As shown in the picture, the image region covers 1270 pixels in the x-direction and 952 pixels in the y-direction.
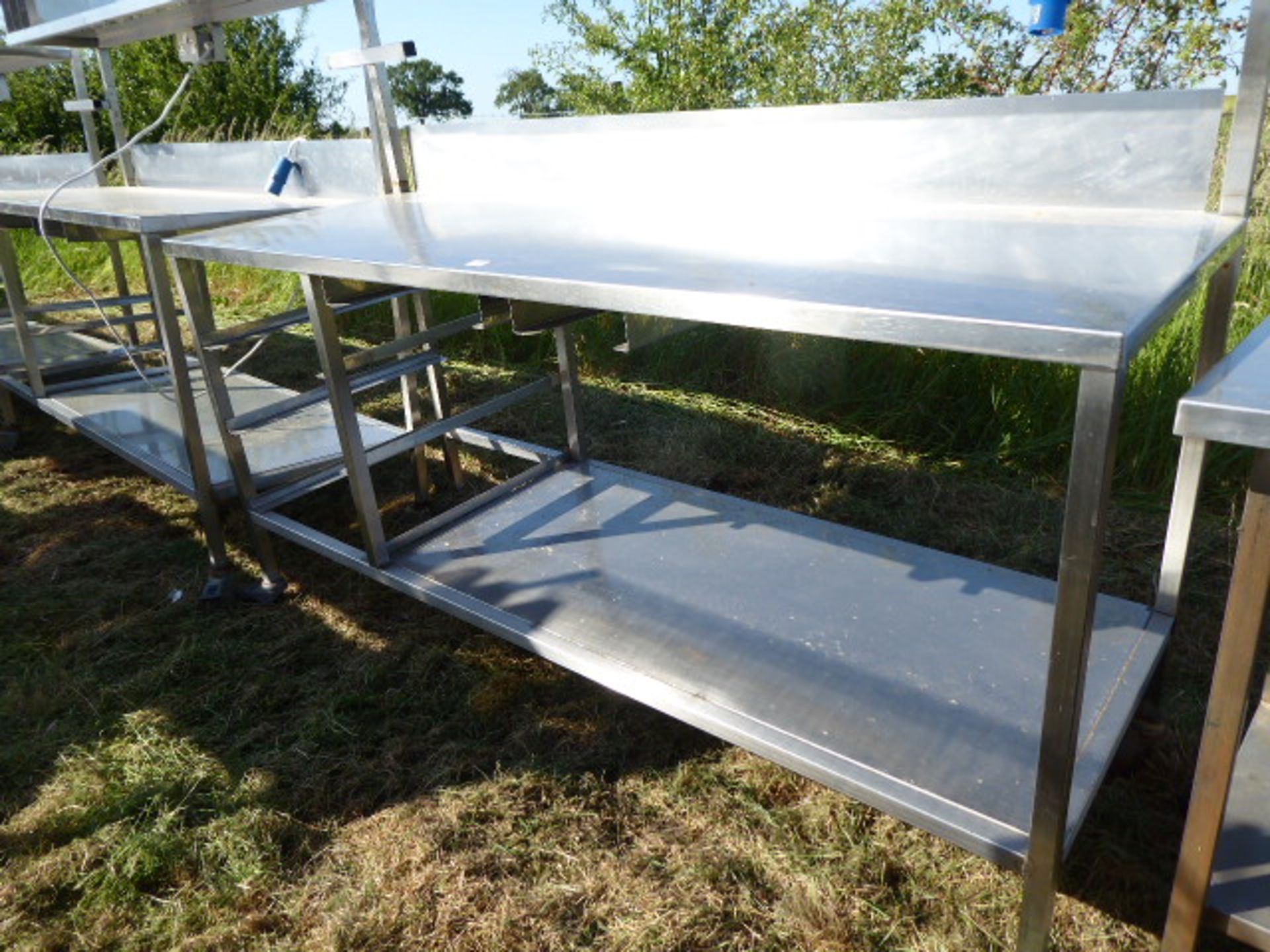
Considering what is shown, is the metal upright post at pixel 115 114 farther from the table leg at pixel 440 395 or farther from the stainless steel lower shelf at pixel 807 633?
the stainless steel lower shelf at pixel 807 633

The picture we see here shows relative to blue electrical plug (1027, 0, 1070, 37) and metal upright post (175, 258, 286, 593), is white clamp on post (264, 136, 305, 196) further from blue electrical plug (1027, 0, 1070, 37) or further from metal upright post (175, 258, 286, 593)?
blue electrical plug (1027, 0, 1070, 37)

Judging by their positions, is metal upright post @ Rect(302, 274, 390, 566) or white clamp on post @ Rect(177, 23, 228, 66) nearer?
metal upright post @ Rect(302, 274, 390, 566)

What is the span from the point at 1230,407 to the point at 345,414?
1691 millimetres

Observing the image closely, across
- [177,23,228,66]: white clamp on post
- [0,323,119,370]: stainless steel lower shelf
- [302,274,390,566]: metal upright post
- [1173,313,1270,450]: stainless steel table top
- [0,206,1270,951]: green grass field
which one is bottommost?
[0,206,1270,951]: green grass field

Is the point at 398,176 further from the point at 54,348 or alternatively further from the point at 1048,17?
the point at 54,348

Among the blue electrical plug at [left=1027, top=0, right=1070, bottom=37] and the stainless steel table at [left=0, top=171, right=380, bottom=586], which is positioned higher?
the blue electrical plug at [left=1027, top=0, right=1070, bottom=37]

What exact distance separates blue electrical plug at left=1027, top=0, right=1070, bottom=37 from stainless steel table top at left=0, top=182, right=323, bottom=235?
185 cm

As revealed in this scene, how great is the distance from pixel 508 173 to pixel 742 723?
5.19 feet

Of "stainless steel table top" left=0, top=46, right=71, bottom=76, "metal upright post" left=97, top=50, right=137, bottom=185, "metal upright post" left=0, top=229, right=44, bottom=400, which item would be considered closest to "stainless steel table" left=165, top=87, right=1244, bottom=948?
"metal upright post" left=0, top=229, right=44, bottom=400

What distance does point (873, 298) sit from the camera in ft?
3.58

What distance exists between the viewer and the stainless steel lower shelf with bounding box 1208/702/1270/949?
1.25 m

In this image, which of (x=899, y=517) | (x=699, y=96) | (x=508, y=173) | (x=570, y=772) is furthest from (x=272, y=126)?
(x=570, y=772)

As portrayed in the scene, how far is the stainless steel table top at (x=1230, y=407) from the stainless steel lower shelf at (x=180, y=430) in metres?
2.44

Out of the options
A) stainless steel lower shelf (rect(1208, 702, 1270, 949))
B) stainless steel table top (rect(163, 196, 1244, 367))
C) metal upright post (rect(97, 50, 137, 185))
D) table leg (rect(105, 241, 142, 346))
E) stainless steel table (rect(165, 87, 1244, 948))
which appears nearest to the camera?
stainless steel table top (rect(163, 196, 1244, 367))
